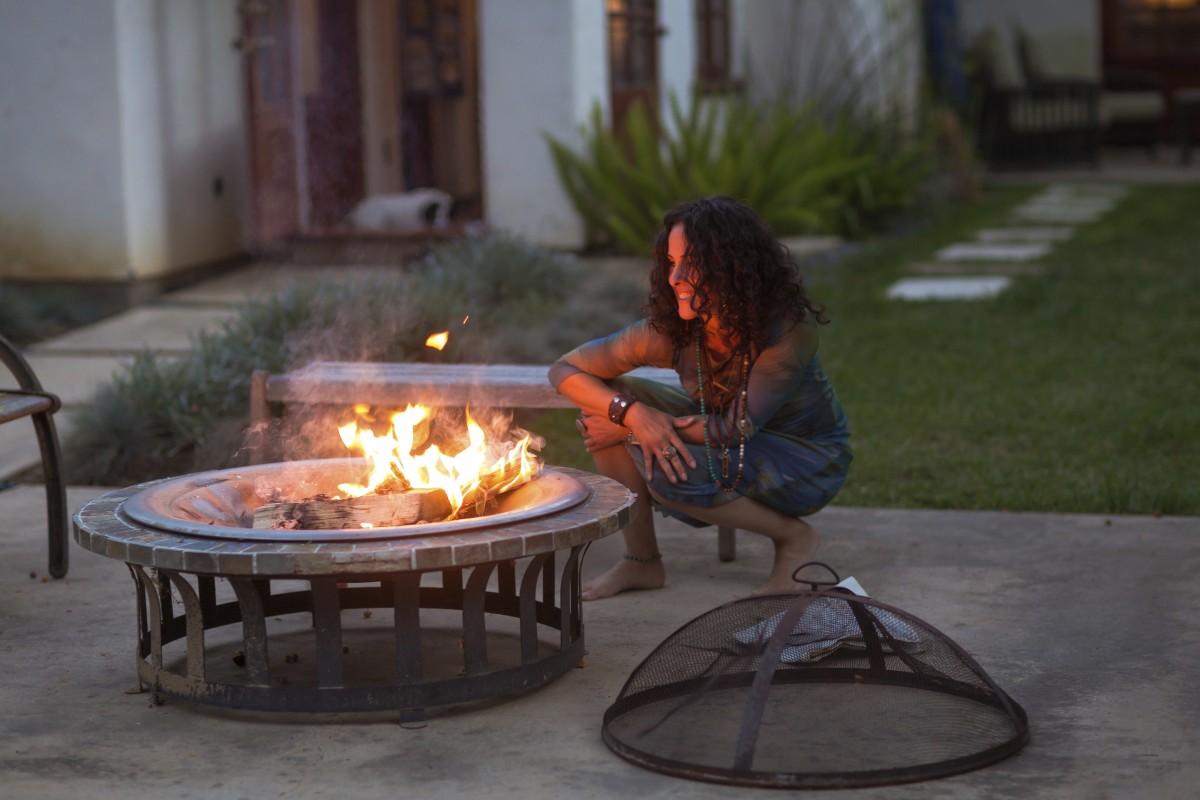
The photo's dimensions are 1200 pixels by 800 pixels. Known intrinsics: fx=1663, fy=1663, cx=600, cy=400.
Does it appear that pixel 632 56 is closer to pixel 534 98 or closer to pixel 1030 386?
pixel 534 98

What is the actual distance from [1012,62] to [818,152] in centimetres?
650

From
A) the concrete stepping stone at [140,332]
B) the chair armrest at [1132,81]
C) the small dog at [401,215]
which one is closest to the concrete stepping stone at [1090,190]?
the chair armrest at [1132,81]

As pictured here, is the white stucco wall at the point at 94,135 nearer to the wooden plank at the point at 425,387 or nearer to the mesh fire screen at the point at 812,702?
the wooden plank at the point at 425,387

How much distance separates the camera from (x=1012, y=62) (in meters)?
17.6

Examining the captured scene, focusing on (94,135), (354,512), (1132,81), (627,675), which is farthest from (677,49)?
(354,512)

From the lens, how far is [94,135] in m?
9.59

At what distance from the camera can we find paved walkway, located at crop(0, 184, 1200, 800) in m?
3.33

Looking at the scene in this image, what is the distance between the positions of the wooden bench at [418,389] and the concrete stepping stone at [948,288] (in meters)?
5.21

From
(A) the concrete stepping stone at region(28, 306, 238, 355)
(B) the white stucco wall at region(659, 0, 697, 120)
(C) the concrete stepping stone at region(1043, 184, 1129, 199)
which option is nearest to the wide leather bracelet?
Answer: (A) the concrete stepping stone at region(28, 306, 238, 355)

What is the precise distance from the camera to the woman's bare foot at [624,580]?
15.3 ft

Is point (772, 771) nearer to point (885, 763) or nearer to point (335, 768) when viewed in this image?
point (885, 763)

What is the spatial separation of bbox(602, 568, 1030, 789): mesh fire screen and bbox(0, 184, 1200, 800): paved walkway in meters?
0.07

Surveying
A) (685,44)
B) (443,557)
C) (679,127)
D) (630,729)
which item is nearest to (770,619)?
(630,729)

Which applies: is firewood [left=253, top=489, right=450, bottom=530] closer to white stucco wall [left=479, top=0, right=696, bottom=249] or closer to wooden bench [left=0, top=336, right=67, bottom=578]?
wooden bench [left=0, top=336, right=67, bottom=578]
